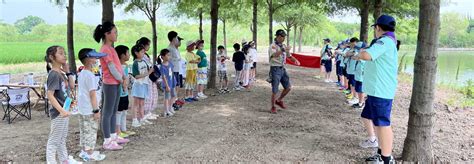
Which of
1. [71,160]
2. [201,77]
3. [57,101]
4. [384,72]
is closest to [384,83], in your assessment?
[384,72]

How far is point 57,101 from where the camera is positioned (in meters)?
4.31

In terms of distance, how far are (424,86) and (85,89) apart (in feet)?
13.5

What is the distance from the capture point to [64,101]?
4441 mm

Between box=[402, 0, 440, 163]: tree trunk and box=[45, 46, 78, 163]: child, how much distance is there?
407cm

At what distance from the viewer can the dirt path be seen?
5129 millimetres

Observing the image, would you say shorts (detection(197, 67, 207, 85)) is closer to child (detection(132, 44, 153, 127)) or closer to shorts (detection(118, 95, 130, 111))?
child (detection(132, 44, 153, 127))

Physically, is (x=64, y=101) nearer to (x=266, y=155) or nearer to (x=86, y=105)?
(x=86, y=105)

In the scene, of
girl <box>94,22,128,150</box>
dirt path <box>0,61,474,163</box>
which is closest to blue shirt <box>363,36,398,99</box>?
dirt path <box>0,61,474,163</box>

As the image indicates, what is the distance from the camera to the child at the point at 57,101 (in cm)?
424

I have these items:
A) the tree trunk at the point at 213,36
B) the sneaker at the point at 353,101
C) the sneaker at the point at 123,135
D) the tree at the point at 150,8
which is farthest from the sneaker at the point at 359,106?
the tree at the point at 150,8

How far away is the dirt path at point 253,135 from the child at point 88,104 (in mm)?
306

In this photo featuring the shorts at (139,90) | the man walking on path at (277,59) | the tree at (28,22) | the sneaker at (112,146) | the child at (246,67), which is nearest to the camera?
the sneaker at (112,146)

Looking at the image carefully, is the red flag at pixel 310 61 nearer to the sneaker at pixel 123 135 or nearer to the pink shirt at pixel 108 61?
the sneaker at pixel 123 135

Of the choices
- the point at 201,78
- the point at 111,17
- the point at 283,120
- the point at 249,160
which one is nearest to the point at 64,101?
the point at 111,17
